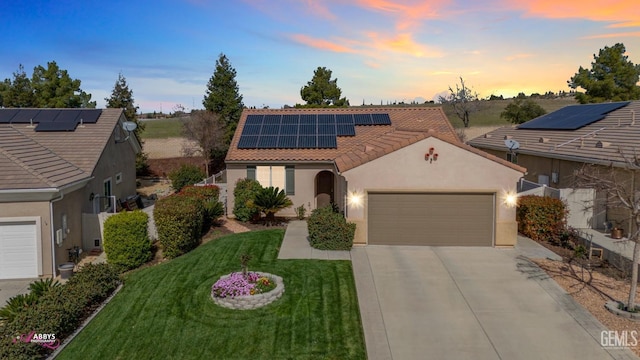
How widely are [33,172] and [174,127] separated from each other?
6338 centimetres

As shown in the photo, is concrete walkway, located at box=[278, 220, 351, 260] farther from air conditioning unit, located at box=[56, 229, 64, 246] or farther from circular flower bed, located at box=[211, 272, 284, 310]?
air conditioning unit, located at box=[56, 229, 64, 246]

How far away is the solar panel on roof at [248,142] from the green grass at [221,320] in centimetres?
854

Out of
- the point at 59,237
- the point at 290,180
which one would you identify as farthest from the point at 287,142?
the point at 59,237

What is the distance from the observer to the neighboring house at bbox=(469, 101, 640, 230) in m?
17.6

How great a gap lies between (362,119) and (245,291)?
1509 cm

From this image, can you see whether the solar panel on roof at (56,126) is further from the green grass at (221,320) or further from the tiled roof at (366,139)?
the green grass at (221,320)

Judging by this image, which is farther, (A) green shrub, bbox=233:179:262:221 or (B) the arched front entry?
(B) the arched front entry

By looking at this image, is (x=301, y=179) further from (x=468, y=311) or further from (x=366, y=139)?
(x=468, y=311)

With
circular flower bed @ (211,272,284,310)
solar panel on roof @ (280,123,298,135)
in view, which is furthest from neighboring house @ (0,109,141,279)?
solar panel on roof @ (280,123,298,135)

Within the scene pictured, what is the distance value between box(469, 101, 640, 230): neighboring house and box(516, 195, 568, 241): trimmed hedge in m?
1.57

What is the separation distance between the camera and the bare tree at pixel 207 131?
37.2 meters

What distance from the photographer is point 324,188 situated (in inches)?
861

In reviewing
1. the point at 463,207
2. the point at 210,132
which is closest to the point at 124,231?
the point at 463,207

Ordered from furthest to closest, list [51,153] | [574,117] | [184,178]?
1. [184,178]
2. [574,117]
3. [51,153]
